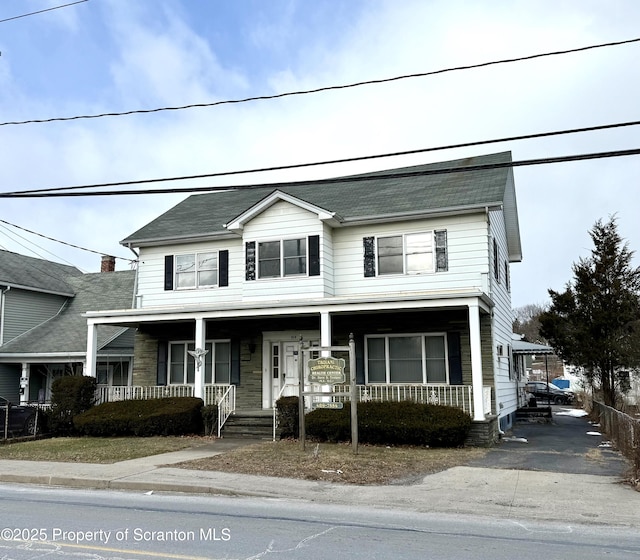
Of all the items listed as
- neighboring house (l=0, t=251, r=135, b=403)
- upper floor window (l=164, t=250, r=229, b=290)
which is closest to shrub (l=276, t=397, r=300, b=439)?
upper floor window (l=164, t=250, r=229, b=290)

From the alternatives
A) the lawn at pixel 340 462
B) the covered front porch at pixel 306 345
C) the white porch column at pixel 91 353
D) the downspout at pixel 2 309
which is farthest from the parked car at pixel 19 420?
the downspout at pixel 2 309

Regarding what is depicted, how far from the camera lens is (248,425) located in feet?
57.3

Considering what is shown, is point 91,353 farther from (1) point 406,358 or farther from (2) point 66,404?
(1) point 406,358

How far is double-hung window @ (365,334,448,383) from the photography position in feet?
59.5

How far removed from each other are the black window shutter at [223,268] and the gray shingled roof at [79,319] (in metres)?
6.74

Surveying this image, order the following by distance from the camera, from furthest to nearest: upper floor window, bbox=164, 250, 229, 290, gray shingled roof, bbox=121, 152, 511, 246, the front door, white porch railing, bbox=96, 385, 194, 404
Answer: upper floor window, bbox=164, 250, 229, 290 < the front door < white porch railing, bbox=96, 385, 194, 404 < gray shingled roof, bbox=121, 152, 511, 246

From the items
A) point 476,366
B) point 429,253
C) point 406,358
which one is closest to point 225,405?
point 406,358

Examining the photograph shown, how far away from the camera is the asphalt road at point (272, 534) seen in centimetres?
613

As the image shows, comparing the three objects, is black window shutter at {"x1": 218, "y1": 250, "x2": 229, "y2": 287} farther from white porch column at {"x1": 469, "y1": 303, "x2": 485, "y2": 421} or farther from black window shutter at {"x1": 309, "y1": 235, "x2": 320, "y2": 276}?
white porch column at {"x1": 469, "y1": 303, "x2": 485, "y2": 421}

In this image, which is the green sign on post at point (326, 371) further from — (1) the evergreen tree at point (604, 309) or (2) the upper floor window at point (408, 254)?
(1) the evergreen tree at point (604, 309)

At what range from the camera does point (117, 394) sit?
1964cm

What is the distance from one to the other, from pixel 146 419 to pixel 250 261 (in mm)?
5605

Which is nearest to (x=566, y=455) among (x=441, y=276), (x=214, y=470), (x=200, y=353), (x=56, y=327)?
(x=441, y=276)

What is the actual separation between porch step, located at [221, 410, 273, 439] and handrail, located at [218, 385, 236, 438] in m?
0.15
